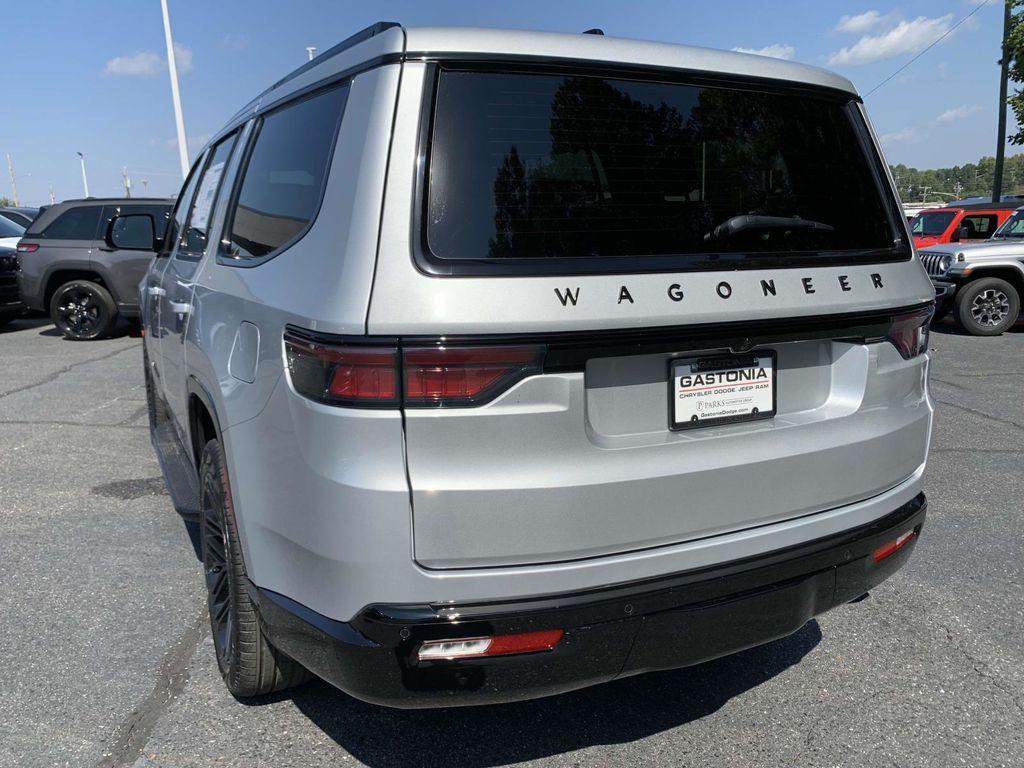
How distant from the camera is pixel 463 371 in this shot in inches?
69.2

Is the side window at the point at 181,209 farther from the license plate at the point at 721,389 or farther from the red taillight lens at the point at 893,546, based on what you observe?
the red taillight lens at the point at 893,546

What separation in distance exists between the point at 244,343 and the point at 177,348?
1.24 metres

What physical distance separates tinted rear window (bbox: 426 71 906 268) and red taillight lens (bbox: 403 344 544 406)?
0.70ft

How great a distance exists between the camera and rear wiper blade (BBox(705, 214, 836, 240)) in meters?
2.08

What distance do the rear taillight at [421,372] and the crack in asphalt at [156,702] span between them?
55.1 inches

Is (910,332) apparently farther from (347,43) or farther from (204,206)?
(204,206)

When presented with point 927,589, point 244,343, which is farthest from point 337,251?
point 927,589

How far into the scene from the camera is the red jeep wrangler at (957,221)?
1446 cm

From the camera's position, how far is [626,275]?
6.24ft

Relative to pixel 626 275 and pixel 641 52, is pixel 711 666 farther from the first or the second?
pixel 641 52

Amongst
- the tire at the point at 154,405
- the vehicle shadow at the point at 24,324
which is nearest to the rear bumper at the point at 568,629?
the tire at the point at 154,405

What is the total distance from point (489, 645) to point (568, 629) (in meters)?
0.18

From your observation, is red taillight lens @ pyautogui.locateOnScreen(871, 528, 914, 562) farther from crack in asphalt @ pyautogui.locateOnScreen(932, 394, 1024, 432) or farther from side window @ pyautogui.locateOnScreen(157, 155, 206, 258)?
crack in asphalt @ pyautogui.locateOnScreen(932, 394, 1024, 432)

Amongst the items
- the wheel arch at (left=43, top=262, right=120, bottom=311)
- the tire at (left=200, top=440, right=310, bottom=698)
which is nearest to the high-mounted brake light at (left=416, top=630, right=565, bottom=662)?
the tire at (left=200, top=440, right=310, bottom=698)
